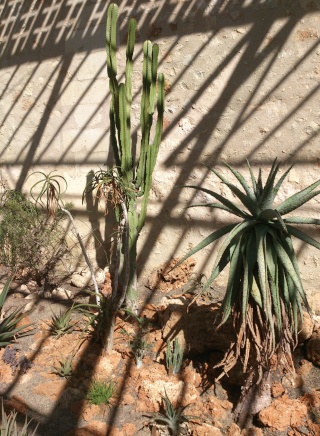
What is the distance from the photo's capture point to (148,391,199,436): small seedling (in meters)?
2.92

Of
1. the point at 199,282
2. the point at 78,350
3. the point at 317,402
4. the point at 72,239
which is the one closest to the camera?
the point at 317,402

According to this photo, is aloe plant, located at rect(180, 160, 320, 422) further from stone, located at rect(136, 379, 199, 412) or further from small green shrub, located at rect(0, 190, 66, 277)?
small green shrub, located at rect(0, 190, 66, 277)

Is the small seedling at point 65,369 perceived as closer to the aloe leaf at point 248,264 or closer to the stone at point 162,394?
the stone at point 162,394

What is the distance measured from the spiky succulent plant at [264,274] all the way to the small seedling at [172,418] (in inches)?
17.8

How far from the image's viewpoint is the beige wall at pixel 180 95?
12.5 ft

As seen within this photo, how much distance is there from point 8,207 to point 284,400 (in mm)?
3591

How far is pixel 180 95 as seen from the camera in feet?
14.1

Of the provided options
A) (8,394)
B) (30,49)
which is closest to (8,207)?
(30,49)

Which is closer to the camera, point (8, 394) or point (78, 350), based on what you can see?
point (8, 394)

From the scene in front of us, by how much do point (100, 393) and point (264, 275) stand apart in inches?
58.5

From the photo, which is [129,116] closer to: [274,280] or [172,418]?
[274,280]

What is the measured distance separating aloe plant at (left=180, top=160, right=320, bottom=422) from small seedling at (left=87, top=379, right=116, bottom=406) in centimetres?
91

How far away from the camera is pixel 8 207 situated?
5309 mm

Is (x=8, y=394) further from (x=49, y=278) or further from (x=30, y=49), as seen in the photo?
(x=30, y=49)
